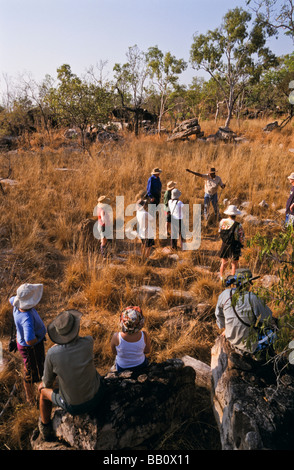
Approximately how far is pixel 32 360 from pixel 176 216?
143 inches

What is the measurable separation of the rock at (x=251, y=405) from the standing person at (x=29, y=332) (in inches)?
69.2

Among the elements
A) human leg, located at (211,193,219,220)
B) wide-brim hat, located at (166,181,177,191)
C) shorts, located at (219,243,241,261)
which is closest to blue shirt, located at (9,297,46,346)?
shorts, located at (219,243,241,261)

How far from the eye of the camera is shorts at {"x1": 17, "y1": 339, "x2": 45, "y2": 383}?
2713mm

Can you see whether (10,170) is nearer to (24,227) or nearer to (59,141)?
(24,227)

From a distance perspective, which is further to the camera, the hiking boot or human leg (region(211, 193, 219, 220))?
human leg (region(211, 193, 219, 220))

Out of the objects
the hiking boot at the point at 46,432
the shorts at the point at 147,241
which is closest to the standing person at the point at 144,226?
the shorts at the point at 147,241

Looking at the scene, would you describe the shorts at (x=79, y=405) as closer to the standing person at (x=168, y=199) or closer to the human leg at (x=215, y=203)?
the standing person at (x=168, y=199)

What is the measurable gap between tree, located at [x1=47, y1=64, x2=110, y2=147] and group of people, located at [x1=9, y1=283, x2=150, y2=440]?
8.66 meters

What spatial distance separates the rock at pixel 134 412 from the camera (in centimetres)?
208

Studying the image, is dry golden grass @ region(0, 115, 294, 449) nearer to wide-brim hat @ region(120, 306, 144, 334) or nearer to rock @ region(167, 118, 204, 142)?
wide-brim hat @ region(120, 306, 144, 334)

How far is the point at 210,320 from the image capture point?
12.7 ft

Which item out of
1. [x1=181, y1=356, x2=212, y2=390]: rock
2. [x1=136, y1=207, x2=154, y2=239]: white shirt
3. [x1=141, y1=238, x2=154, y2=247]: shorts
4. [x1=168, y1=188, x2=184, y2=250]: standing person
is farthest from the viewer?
[x1=168, y1=188, x2=184, y2=250]: standing person

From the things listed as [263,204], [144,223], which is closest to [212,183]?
[263,204]

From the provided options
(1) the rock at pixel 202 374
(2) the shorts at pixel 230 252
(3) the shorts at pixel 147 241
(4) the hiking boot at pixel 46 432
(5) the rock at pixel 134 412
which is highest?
(2) the shorts at pixel 230 252
